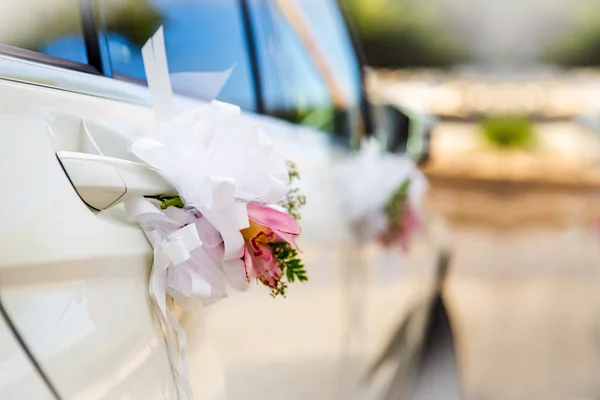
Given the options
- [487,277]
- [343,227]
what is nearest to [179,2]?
[343,227]

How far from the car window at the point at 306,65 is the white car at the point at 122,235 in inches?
0.4

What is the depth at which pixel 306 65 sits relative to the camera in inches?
76.7

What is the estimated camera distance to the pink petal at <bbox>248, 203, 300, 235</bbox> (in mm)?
914

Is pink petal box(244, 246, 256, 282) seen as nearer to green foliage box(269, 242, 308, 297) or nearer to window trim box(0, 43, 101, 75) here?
green foliage box(269, 242, 308, 297)

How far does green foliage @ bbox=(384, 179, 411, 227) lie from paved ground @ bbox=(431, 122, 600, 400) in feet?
3.32

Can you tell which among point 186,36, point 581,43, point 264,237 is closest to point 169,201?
point 264,237

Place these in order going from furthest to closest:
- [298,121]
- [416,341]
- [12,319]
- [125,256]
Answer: [416,341]
[298,121]
[125,256]
[12,319]

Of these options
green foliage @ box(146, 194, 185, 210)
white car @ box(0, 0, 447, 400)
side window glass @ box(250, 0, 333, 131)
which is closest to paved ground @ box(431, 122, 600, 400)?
side window glass @ box(250, 0, 333, 131)

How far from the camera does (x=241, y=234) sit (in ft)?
2.93

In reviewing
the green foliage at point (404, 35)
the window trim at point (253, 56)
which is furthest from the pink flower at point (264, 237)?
the green foliage at point (404, 35)

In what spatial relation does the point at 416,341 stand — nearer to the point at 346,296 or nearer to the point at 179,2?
the point at 346,296

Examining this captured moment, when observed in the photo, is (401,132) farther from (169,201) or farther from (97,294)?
(97,294)

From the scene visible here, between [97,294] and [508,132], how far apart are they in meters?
11.0

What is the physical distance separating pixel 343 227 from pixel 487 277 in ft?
14.1
